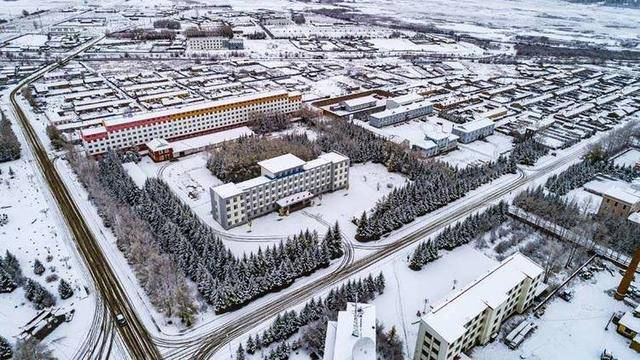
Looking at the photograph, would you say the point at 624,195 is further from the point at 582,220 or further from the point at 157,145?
the point at 157,145

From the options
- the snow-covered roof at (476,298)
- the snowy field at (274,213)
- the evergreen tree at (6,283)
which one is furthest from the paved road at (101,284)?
the snow-covered roof at (476,298)

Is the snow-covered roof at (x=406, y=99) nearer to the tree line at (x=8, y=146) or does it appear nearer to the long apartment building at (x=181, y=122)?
the long apartment building at (x=181, y=122)

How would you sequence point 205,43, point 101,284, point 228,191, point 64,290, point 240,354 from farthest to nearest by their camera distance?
point 205,43 → point 228,191 → point 101,284 → point 64,290 → point 240,354

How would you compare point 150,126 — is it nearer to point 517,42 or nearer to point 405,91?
point 405,91

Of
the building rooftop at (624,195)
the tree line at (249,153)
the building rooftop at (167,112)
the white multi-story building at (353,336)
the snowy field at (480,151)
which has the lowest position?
the snowy field at (480,151)

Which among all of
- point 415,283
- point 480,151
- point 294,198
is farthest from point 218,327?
point 480,151

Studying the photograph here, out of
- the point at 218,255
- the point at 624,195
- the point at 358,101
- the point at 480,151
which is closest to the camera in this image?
the point at 218,255
